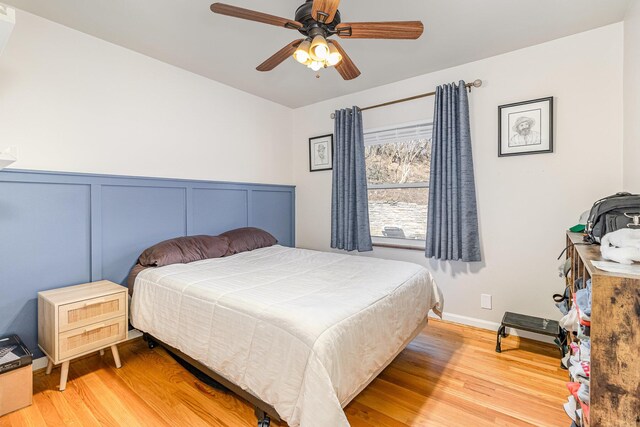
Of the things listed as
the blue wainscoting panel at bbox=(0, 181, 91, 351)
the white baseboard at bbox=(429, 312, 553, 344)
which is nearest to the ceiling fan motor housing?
the blue wainscoting panel at bbox=(0, 181, 91, 351)

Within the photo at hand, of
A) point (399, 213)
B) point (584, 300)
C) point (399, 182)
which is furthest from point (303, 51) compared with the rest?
point (399, 213)

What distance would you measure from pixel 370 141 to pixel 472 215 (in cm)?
142

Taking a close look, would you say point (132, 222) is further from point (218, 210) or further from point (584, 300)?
point (584, 300)

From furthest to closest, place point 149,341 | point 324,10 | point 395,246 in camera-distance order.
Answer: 1. point 395,246
2. point 149,341
3. point 324,10

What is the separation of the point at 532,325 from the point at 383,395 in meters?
1.40

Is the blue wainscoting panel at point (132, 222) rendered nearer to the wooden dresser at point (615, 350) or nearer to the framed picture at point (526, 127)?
the wooden dresser at point (615, 350)

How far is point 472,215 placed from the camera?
2785 millimetres

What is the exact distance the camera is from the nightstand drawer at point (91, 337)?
1898mm

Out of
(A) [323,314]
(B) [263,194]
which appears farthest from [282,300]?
(B) [263,194]

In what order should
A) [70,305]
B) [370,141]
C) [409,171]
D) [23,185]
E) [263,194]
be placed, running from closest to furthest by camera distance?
[70,305] < [23,185] < [409,171] < [370,141] < [263,194]

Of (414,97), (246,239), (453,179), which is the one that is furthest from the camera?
(246,239)

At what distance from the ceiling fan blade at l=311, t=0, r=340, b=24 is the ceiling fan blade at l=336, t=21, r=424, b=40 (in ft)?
0.34

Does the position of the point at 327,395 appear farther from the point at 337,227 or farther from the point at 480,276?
the point at 337,227

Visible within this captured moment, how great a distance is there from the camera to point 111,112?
2.54 metres
